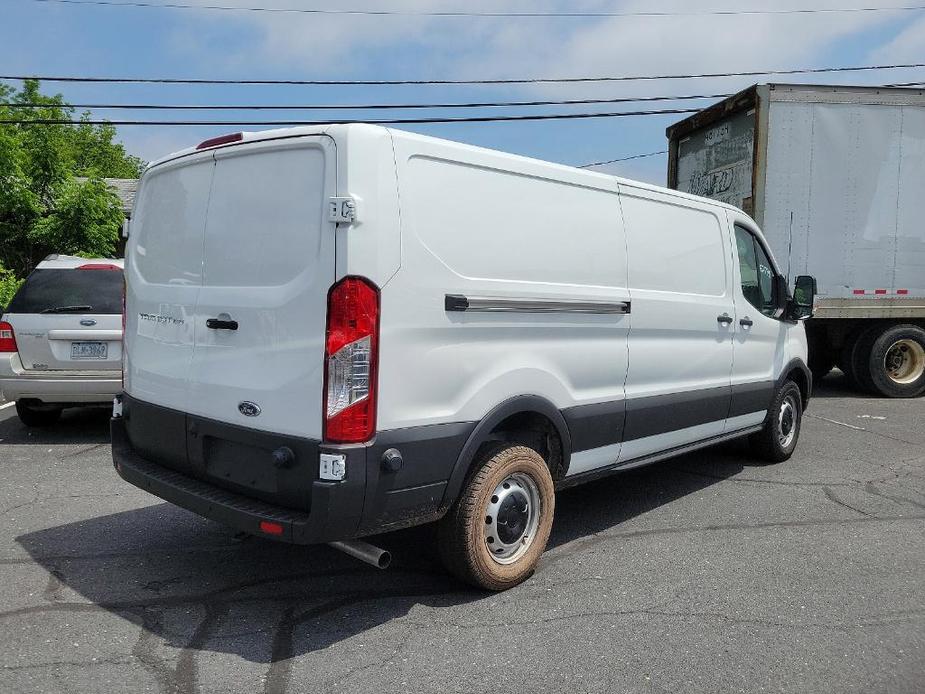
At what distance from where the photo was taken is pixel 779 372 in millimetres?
6414

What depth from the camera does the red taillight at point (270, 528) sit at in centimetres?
328

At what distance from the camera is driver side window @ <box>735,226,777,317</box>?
591 centimetres

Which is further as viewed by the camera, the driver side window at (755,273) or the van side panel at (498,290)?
the driver side window at (755,273)

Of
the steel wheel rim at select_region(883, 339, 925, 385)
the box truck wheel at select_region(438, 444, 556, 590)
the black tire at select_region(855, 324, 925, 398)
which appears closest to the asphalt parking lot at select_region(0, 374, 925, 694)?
the box truck wheel at select_region(438, 444, 556, 590)

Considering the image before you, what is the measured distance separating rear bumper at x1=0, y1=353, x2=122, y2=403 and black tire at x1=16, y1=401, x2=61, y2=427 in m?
0.60

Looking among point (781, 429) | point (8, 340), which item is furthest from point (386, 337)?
point (8, 340)

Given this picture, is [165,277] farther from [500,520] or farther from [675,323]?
[675,323]

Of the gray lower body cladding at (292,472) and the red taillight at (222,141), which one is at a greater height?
the red taillight at (222,141)

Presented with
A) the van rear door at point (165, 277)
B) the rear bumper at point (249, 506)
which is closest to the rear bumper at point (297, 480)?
the rear bumper at point (249, 506)

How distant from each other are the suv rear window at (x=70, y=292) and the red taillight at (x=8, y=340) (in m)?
0.18

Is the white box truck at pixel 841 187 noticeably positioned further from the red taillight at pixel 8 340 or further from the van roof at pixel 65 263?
the red taillight at pixel 8 340

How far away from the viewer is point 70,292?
723cm

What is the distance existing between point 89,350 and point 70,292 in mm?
613

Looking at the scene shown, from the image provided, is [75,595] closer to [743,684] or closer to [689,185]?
[743,684]
